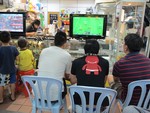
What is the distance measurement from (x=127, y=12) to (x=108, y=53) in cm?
119

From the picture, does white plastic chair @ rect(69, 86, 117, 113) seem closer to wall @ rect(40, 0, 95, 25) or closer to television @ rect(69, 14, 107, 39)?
television @ rect(69, 14, 107, 39)

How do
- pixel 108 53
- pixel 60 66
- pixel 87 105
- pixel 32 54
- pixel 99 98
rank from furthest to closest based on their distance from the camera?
pixel 32 54 → pixel 108 53 → pixel 60 66 → pixel 87 105 → pixel 99 98

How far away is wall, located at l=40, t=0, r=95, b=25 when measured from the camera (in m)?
8.96

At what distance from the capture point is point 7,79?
277cm

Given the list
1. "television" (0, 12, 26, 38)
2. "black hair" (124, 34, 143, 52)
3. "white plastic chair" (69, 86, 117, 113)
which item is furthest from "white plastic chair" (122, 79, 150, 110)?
"television" (0, 12, 26, 38)

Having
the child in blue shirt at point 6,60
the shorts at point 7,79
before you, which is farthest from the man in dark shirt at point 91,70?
the shorts at point 7,79

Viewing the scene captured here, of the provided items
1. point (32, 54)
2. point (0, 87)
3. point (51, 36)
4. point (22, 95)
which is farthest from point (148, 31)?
point (0, 87)

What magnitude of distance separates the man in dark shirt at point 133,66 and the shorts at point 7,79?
1.82 m

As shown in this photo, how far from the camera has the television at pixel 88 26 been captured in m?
2.56

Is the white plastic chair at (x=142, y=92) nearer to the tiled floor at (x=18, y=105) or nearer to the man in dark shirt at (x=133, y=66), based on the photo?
the man in dark shirt at (x=133, y=66)

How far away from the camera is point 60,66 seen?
1.89 meters

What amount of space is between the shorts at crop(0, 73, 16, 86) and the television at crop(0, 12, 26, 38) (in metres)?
0.74

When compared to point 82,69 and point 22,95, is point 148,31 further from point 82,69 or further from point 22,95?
point 22,95

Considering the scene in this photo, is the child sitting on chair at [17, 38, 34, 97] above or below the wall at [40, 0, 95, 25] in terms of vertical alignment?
below
